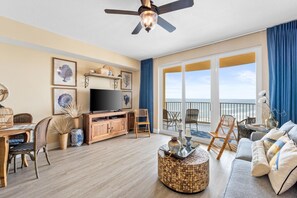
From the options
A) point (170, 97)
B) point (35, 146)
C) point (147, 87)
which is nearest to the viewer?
point (35, 146)

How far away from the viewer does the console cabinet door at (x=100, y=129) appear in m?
3.65

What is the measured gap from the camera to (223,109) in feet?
12.9

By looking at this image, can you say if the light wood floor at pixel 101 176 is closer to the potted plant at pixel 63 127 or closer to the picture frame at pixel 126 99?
the potted plant at pixel 63 127

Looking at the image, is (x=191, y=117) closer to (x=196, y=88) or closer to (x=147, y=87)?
(x=196, y=88)

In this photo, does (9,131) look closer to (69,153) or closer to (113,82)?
(69,153)

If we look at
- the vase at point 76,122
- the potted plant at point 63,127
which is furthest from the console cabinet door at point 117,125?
the potted plant at point 63,127

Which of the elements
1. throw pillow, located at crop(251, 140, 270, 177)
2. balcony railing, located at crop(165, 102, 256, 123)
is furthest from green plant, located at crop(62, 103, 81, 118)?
throw pillow, located at crop(251, 140, 270, 177)

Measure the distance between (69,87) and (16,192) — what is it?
2.39 m

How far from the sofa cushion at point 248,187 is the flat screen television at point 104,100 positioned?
3370 mm

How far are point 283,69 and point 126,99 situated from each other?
4.16 metres

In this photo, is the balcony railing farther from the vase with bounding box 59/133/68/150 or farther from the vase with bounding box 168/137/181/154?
the vase with bounding box 59/133/68/150

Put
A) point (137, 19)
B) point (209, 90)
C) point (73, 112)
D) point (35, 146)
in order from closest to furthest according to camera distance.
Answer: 1. point (35, 146)
2. point (137, 19)
3. point (73, 112)
4. point (209, 90)

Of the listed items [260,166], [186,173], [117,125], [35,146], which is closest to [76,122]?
[117,125]

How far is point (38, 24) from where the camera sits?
259 cm
